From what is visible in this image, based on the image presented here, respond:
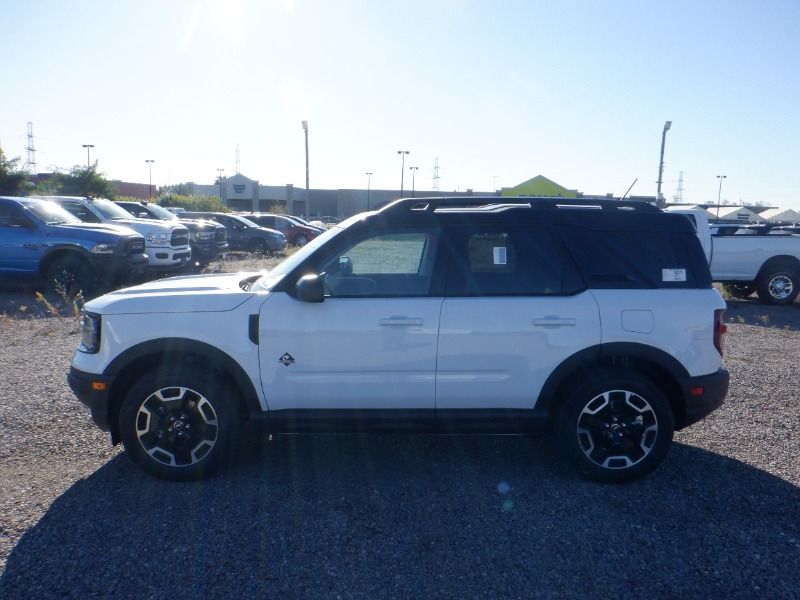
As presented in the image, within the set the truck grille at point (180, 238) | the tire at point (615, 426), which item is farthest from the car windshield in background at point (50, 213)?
the tire at point (615, 426)

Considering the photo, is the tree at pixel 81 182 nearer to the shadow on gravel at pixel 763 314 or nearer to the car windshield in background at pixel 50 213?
the car windshield in background at pixel 50 213

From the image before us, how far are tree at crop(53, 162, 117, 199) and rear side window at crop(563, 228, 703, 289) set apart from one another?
145ft

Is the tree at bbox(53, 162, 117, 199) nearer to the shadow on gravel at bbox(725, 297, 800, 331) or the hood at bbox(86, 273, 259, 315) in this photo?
the shadow on gravel at bbox(725, 297, 800, 331)

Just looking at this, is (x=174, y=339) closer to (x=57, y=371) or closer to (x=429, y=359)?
(x=429, y=359)

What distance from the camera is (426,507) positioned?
4.44 m

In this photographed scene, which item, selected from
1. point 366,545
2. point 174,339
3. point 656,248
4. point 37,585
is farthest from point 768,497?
point 37,585

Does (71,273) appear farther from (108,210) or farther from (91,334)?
(91,334)

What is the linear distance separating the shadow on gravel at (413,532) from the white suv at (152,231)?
11057 mm

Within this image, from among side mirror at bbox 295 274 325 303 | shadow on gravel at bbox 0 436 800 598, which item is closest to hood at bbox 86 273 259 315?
side mirror at bbox 295 274 325 303

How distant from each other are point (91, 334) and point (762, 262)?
13.7 m

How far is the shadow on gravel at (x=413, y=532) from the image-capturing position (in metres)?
3.57

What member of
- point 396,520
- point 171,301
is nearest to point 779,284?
point 396,520

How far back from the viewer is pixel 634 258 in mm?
4887

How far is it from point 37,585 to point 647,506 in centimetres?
351
